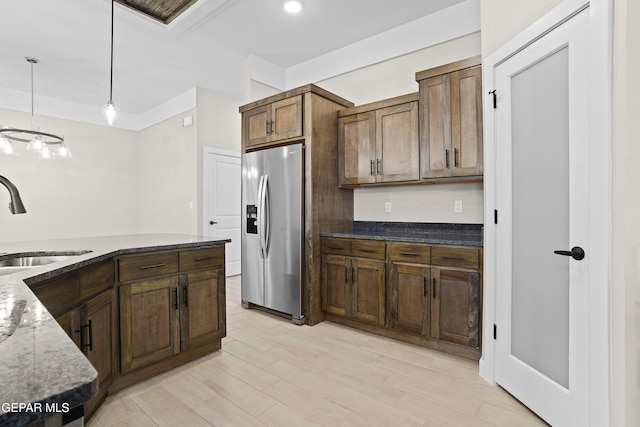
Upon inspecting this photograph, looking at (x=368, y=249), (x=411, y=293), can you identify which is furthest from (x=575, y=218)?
(x=368, y=249)

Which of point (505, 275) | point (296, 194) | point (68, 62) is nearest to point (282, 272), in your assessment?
point (296, 194)

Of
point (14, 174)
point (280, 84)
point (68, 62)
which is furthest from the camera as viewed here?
point (14, 174)

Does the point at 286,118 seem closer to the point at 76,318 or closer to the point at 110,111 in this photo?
the point at 110,111

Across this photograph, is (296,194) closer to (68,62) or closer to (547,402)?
(547,402)

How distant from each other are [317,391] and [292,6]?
10.8 ft

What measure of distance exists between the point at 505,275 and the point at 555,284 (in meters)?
0.35

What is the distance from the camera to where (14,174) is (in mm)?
4988

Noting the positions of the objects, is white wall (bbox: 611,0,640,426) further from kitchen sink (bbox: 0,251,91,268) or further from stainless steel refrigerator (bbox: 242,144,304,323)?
kitchen sink (bbox: 0,251,91,268)

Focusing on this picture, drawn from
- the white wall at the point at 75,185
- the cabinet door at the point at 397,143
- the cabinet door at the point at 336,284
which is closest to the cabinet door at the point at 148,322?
the cabinet door at the point at 336,284

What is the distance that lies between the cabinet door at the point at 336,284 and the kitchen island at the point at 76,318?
1107mm

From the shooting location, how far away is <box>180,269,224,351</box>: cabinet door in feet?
7.75

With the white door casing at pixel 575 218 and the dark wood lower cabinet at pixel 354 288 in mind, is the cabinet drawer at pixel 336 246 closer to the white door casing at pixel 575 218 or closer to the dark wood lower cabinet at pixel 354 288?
the dark wood lower cabinet at pixel 354 288

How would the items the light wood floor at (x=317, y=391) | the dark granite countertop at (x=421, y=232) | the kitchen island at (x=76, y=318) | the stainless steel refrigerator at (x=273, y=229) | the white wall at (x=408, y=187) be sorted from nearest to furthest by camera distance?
the kitchen island at (x=76, y=318) < the light wood floor at (x=317, y=391) < the dark granite countertop at (x=421, y=232) < the white wall at (x=408, y=187) < the stainless steel refrigerator at (x=273, y=229)

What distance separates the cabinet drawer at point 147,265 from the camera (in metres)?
2.06
